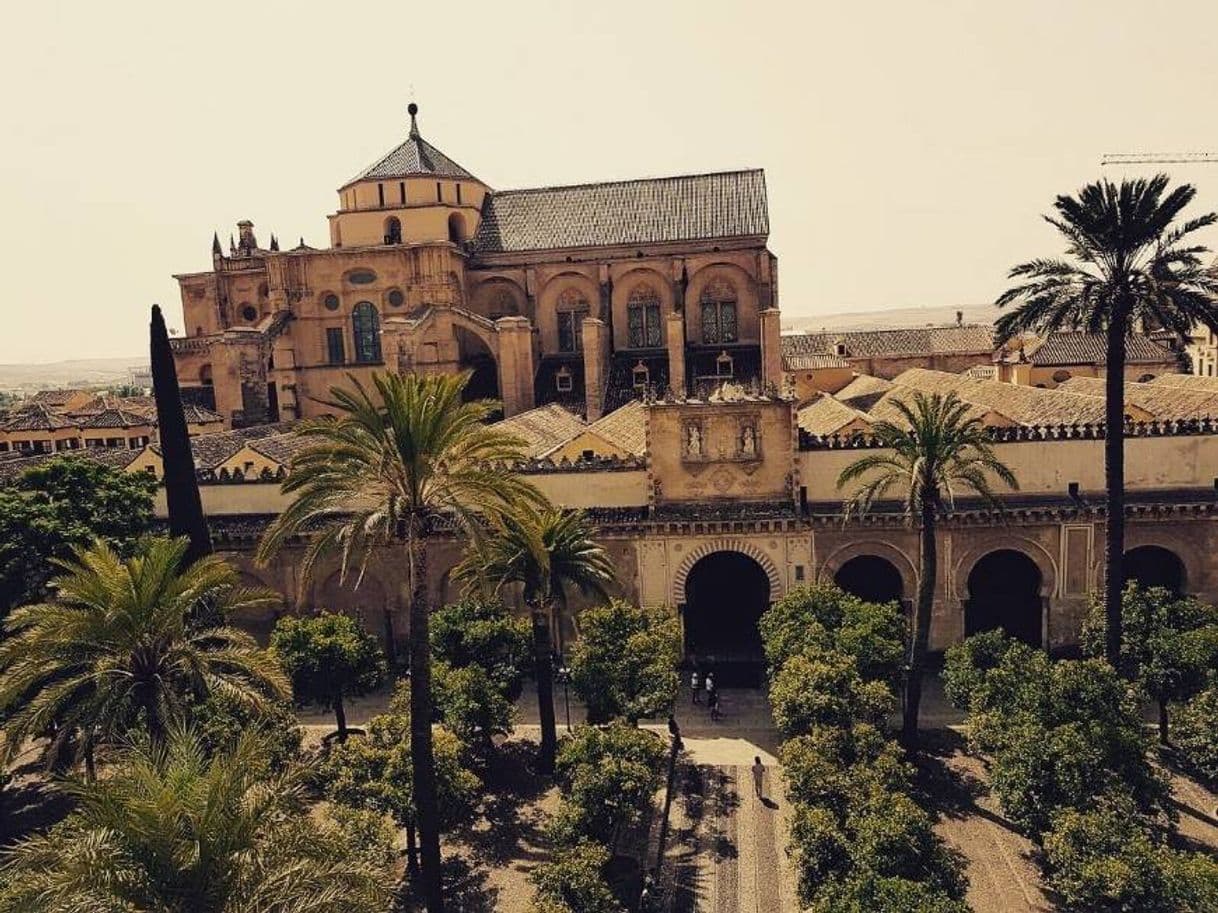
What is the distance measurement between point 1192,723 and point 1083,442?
34.7 feet

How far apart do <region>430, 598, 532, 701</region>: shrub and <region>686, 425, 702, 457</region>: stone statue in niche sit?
24.8ft

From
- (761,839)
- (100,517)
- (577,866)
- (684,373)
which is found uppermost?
(684,373)

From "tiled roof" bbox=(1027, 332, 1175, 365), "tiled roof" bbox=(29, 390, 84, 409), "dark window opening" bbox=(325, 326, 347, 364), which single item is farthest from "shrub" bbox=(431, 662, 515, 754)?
"tiled roof" bbox=(29, 390, 84, 409)

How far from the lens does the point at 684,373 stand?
39.9m

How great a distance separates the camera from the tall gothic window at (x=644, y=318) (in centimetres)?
4472

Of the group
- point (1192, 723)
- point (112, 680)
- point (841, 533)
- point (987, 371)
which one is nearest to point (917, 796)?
point (1192, 723)

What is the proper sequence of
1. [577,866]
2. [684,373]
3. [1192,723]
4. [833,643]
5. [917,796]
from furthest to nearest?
1. [684,373]
2. [833,643]
3. [917,796]
4. [1192,723]
5. [577,866]

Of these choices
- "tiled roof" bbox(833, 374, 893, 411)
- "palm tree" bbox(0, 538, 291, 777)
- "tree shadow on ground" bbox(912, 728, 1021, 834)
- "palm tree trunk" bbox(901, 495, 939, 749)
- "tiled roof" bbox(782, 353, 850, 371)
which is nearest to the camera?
"palm tree" bbox(0, 538, 291, 777)

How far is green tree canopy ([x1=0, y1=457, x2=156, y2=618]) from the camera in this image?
70.8ft

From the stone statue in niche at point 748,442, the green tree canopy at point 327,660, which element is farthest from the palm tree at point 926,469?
the green tree canopy at point 327,660

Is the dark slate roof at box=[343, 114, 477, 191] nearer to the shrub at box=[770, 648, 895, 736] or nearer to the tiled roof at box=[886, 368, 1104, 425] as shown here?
the tiled roof at box=[886, 368, 1104, 425]

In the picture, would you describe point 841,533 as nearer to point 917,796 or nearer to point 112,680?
point 917,796

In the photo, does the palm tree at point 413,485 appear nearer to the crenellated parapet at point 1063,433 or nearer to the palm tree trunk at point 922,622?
the palm tree trunk at point 922,622

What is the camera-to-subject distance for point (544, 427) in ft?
112
